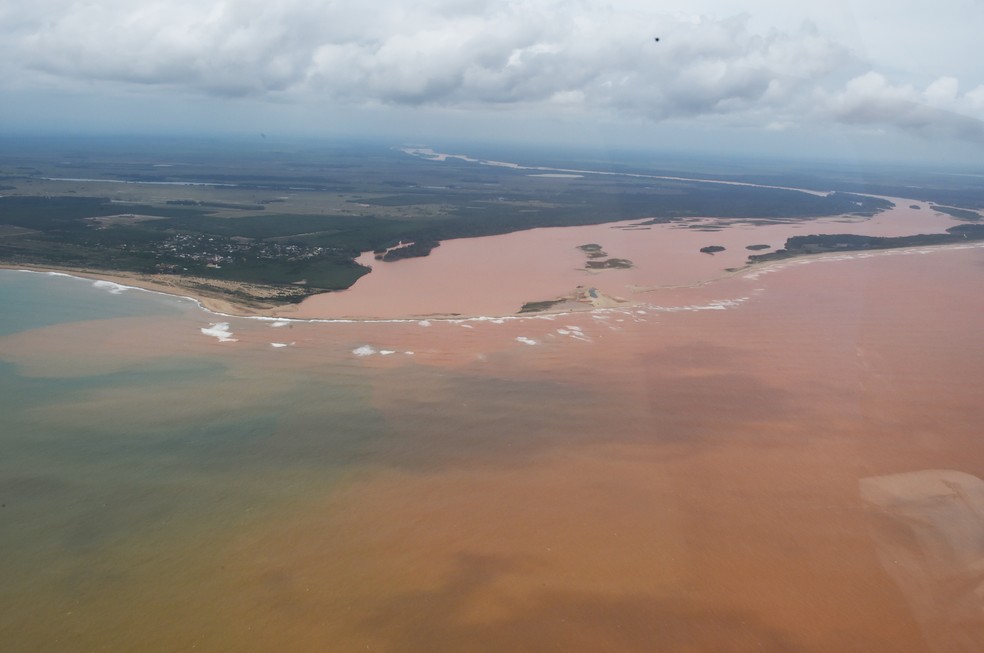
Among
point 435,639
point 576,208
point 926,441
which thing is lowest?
point 435,639

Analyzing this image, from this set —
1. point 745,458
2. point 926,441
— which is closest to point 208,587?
point 745,458

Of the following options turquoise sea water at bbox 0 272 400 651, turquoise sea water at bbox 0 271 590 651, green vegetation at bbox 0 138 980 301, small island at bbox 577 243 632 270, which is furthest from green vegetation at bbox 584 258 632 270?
turquoise sea water at bbox 0 272 400 651

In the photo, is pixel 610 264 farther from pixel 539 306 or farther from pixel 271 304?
pixel 271 304

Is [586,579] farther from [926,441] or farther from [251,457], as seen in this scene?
[926,441]

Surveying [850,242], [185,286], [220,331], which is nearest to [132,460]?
[220,331]

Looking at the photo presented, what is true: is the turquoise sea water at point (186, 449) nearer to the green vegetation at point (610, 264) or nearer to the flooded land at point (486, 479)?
the flooded land at point (486, 479)

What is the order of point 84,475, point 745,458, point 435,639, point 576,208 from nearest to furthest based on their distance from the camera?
point 435,639 < point 84,475 < point 745,458 < point 576,208

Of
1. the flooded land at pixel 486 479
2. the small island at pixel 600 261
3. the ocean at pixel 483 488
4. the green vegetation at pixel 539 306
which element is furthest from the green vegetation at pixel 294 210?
the ocean at pixel 483 488

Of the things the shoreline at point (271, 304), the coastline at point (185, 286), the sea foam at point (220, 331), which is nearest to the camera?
the sea foam at point (220, 331)
